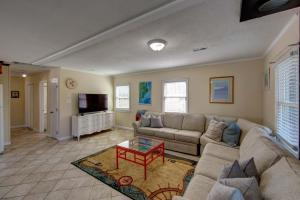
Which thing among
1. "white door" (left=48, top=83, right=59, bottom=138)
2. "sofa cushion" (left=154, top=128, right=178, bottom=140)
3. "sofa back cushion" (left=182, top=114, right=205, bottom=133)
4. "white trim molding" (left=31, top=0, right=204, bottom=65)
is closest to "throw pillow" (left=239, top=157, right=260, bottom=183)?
"white trim molding" (left=31, top=0, right=204, bottom=65)

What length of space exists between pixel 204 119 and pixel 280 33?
7.53 feet

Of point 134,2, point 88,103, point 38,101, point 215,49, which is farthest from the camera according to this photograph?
point 38,101

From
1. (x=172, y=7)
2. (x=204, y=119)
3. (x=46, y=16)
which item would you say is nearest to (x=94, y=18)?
(x=46, y=16)

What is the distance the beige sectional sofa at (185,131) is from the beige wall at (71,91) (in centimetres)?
225

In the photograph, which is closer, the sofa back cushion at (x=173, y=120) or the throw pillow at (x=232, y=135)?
the throw pillow at (x=232, y=135)

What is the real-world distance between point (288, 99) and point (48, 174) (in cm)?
391

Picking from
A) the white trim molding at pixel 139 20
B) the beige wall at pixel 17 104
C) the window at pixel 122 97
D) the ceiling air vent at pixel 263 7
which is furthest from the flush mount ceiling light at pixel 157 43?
the beige wall at pixel 17 104

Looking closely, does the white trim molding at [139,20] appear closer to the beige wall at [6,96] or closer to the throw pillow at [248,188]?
the throw pillow at [248,188]

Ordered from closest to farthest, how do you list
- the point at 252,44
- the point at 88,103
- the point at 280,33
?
the point at 280,33 < the point at 252,44 < the point at 88,103

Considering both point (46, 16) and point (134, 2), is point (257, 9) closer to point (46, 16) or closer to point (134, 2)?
point (134, 2)

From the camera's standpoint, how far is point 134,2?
1.40 m

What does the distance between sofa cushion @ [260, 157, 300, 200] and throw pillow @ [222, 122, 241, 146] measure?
1.58 m

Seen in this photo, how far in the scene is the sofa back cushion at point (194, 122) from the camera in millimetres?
3705

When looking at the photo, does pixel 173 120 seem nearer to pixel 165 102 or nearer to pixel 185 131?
pixel 185 131
